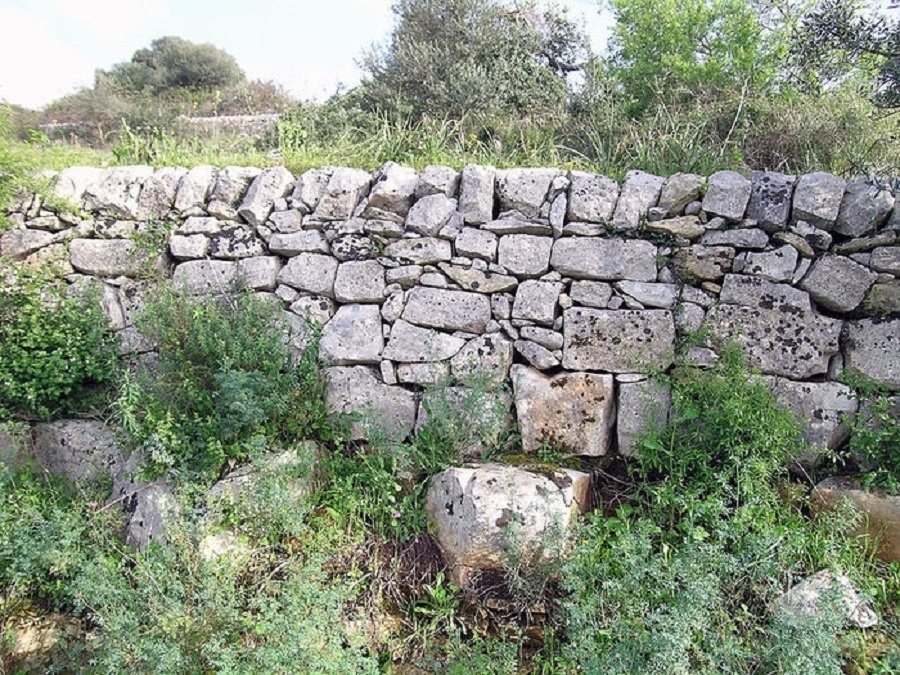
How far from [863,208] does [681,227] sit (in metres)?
1.05

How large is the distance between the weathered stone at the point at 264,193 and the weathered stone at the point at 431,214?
101 centimetres

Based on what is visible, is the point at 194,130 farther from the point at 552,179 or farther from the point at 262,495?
the point at 262,495

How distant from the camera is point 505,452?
4305 mm

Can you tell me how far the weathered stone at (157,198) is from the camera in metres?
4.88

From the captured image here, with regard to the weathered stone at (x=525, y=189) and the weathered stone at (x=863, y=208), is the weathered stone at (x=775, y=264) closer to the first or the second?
the weathered stone at (x=863, y=208)

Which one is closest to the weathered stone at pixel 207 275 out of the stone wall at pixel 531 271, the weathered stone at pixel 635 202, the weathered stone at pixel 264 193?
the stone wall at pixel 531 271

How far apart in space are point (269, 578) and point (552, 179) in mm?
3024

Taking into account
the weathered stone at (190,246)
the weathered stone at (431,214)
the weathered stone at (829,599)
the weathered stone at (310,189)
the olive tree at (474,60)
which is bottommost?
the weathered stone at (829,599)

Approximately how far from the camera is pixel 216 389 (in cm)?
421

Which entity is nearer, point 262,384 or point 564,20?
point 262,384

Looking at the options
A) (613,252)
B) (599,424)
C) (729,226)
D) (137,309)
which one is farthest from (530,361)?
(137,309)

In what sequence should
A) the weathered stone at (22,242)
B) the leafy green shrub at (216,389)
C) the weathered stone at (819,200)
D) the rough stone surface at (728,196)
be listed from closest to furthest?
the leafy green shrub at (216,389) < the weathered stone at (819,200) < the rough stone surface at (728,196) < the weathered stone at (22,242)

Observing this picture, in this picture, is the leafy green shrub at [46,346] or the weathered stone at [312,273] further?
the weathered stone at [312,273]

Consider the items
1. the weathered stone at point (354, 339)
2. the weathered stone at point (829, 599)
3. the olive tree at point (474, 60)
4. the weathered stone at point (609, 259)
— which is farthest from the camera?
the olive tree at point (474, 60)
